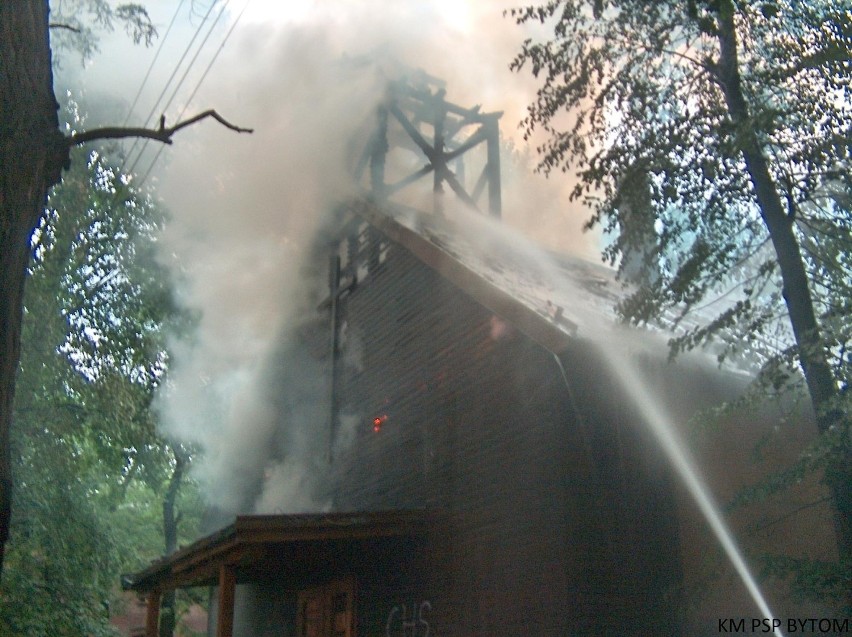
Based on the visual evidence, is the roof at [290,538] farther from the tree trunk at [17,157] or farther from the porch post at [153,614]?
the tree trunk at [17,157]

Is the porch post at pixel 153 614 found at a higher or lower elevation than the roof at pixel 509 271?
lower

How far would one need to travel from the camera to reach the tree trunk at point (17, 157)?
407 centimetres

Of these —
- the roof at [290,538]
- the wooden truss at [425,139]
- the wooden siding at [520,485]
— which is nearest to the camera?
the wooden siding at [520,485]

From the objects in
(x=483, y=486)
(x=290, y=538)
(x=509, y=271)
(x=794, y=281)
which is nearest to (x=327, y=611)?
(x=290, y=538)

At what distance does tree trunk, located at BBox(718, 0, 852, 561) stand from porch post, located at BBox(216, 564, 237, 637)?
17.3ft

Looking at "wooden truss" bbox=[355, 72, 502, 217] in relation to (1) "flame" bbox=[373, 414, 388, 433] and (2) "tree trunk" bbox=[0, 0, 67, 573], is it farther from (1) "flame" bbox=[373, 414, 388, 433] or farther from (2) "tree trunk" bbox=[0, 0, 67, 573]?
(2) "tree trunk" bbox=[0, 0, 67, 573]

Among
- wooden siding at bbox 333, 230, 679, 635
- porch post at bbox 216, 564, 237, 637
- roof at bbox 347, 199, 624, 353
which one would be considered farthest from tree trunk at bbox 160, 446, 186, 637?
wooden siding at bbox 333, 230, 679, 635

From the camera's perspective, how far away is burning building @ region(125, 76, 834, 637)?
7.46 m

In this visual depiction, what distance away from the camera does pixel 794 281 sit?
282 inches

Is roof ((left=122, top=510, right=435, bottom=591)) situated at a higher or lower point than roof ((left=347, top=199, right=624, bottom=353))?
lower

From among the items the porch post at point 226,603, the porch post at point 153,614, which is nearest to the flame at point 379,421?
the porch post at point 226,603

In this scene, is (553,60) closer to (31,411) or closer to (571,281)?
(571,281)

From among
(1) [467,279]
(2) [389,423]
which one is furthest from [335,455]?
(1) [467,279]

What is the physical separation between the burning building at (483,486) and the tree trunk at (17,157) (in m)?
3.70
